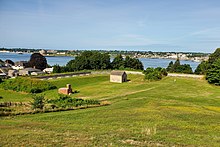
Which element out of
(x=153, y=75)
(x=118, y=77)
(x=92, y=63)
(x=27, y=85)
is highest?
(x=92, y=63)

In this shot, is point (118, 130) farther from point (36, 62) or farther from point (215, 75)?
point (36, 62)

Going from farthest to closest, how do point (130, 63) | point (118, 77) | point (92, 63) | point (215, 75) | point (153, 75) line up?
point (130, 63) < point (92, 63) < point (118, 77) < point (153, 75) < point (215, 75)

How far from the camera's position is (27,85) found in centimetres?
5091

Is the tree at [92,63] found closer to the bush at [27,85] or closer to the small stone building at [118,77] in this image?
the small stone building at [118,77]

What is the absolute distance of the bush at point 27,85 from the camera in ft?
164

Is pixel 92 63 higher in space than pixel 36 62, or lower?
higher

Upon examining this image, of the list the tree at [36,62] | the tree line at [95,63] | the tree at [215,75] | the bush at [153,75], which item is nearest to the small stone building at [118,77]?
the bush at [153,75]

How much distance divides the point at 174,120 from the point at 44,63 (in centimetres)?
9316

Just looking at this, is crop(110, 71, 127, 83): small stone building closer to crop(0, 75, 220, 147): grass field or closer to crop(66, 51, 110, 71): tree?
crop(66, 51, 110, 71): tree

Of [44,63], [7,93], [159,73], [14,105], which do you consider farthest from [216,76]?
[44,63]

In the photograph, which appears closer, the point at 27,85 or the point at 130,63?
the point at 27,85

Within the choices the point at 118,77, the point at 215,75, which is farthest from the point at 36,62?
the point at 215,75

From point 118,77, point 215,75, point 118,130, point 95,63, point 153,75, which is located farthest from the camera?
point 95,63

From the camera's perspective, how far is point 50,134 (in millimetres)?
13484
